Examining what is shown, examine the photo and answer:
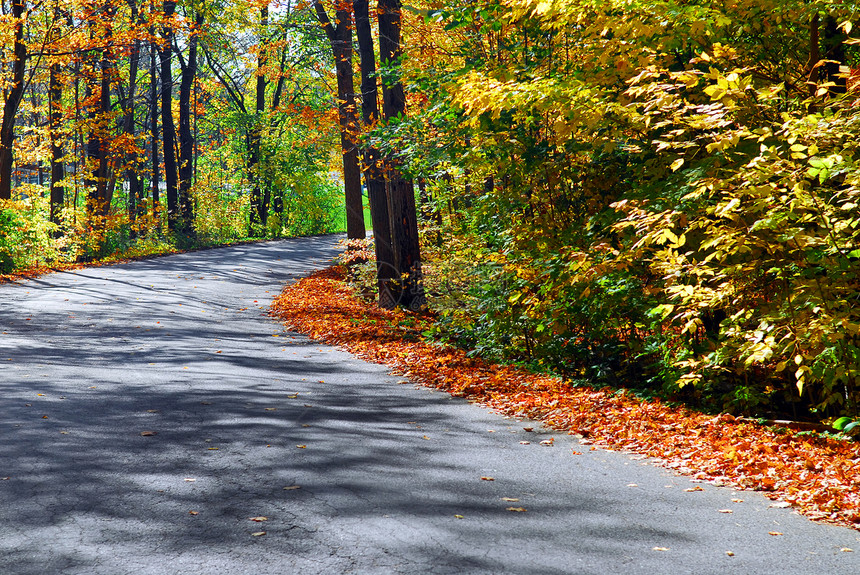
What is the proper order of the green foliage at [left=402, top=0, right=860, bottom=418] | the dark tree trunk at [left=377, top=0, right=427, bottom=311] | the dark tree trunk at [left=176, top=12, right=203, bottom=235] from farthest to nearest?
the dark tree trunk at [left=176, top=12, right=203, bottom=235] → the dark tree trunk at [left=377, top=0, right=427, bottom=311] → the green foliage at [left=402, top=0, right=860, bottom=418]

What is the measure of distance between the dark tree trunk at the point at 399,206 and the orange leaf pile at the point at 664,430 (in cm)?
222

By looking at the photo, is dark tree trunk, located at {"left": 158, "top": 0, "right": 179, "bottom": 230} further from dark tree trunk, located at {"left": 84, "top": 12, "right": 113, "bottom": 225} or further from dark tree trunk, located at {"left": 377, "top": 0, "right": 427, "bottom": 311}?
dark tree trunk, located at {"left": 377, "top": 0, "right": 427, "bottom": 311}

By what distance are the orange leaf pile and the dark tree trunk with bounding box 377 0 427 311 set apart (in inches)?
87.2

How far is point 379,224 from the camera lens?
597 inches

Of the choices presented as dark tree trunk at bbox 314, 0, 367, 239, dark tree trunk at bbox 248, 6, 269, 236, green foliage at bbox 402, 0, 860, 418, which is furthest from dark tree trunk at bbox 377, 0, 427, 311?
dark tree trunk at bbox 248, 6, 269, 236

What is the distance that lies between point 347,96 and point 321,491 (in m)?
14.5

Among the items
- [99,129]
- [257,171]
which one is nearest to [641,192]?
[99,129]

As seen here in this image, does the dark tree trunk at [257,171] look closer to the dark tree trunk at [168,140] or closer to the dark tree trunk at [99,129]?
the dark tree trunk at [168,140]

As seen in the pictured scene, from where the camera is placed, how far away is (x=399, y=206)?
13.9 m

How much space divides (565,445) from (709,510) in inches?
70.9

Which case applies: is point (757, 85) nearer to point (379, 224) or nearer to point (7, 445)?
point (7, 445)

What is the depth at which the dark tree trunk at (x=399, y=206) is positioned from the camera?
1362 centimetres

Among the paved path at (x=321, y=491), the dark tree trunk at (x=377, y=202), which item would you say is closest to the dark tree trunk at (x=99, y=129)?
the dark tree trunk at (x=377, y=202)

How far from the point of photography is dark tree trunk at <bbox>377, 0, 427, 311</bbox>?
536 inches
